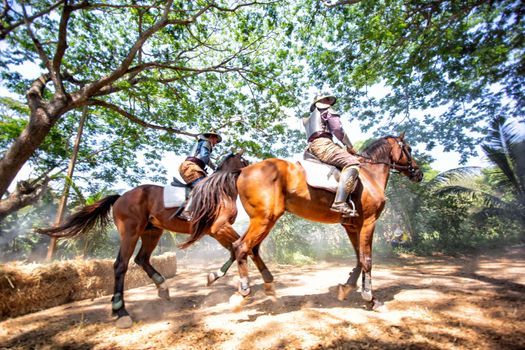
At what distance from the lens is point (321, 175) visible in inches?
150

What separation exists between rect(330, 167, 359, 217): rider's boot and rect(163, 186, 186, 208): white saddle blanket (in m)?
2.83

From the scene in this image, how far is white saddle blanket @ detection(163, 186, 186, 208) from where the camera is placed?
4.65m

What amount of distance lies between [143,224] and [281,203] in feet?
9.25

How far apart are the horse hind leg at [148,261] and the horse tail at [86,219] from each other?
0.98 meters

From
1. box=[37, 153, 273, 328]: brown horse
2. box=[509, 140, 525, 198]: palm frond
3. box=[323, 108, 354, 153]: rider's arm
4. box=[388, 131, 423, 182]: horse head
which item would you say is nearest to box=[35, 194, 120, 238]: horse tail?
box=[37, 153, 273, 328]: brown horse

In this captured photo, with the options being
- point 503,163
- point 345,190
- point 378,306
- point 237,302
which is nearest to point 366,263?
point 378,306

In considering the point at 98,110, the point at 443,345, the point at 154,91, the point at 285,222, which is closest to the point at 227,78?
→ the point at 154,91

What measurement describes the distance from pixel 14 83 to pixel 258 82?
28.6ft

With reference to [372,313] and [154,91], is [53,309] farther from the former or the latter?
[154,91]

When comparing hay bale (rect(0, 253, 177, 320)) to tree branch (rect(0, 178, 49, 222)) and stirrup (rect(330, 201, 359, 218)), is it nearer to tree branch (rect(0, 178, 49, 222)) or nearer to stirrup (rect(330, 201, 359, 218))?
tree branch (rect(0, 178, 49, 222))

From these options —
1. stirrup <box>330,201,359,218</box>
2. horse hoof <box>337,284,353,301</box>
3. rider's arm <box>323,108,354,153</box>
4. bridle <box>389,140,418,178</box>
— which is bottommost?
horse hoof <box>337,284,353,301</box>

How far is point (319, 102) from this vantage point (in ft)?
14.4

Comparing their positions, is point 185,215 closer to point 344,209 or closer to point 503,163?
point 344,209

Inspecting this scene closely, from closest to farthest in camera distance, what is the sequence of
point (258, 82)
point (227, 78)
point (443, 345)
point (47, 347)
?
1. point (443, 345)
2. point (47, 347)
3. point (258, 82)
4. point (227, 78)
